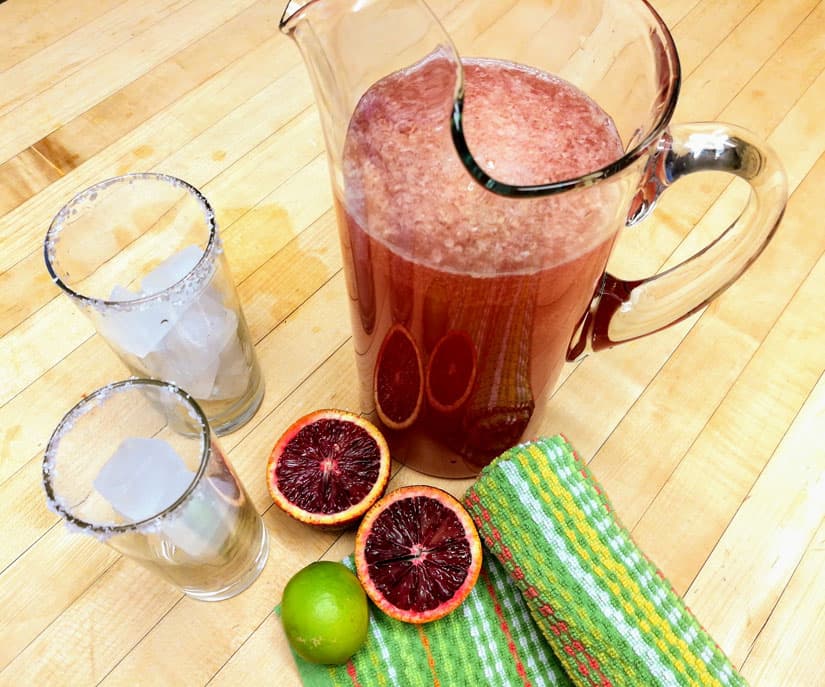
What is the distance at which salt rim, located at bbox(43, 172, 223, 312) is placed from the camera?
0.72 m

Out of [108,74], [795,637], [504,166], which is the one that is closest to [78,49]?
[108,74]

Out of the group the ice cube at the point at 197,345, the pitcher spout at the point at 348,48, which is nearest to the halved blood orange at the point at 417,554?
the ice cube at the point at 197,345

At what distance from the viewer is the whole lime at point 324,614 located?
73 centimetres

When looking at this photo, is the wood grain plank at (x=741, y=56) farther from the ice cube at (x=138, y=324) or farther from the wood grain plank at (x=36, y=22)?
the wood grain plank at (x=36, y=22)

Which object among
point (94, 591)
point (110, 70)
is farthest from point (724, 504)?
point (110, 70)

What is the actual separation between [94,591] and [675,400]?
2.34 feet

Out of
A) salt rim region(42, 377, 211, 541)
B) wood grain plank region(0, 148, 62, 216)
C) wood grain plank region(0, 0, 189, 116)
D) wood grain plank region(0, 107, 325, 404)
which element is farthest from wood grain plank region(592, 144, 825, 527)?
wood grain plank region(0, 0, 189, 116)

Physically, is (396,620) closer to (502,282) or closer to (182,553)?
(182,553)

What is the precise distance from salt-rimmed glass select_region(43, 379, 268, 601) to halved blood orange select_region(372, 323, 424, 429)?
18 cm

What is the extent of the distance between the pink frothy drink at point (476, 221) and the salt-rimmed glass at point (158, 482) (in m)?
0.21

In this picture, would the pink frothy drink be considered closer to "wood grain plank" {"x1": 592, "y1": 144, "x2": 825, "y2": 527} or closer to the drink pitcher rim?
the drink pitcher rim

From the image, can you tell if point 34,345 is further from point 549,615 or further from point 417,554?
point 549,615

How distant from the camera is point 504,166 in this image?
2.00ft

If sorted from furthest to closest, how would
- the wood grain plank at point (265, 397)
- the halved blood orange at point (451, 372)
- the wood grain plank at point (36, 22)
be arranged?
the wood grain plank at point (36, 22)
the wood grain plank at point (265, 397)
the halved blood orange at point (451, 372)
